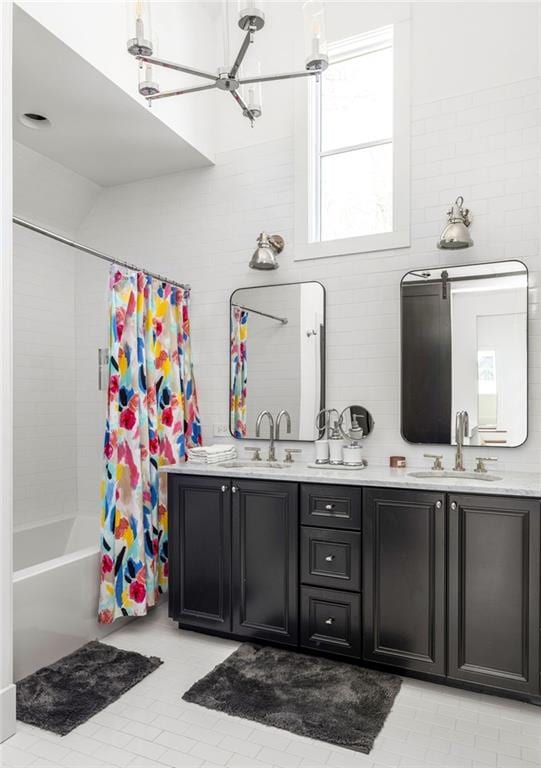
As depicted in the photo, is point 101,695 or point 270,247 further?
point 270,247

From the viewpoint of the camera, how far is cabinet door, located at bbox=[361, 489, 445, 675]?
8.14 ft

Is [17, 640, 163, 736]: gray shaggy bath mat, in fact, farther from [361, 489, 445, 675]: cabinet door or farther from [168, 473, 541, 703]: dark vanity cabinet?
[361, 489, 445, 675]: cabinet door

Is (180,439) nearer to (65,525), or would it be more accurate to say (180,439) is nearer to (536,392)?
(65,525)

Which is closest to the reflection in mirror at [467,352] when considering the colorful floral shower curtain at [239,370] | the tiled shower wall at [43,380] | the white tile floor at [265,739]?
the colorful floral shower curtain at [239,370]

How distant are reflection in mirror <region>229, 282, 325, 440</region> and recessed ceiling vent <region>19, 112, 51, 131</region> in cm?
153

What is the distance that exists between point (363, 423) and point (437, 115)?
1.84 meters

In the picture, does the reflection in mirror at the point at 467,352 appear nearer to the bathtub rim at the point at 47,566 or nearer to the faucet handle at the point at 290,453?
the faucet handle at the point at 290,453

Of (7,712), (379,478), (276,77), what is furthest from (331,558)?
(276,77)

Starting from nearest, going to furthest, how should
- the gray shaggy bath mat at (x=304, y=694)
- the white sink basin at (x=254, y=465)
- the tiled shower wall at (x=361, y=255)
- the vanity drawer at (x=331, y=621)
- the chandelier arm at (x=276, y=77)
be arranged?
1. the chandelier arm at (x=276, y=77)
2. the gray shaggy bath mat at (x=304, y=694)
3. the vanity drawer at (x=331, y=621)
4. the tiled shower wall at (x=361, y=255)
5. the white sink basin at (x=254, y=465)

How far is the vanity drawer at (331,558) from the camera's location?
2.66 meters

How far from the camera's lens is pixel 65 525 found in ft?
13.4

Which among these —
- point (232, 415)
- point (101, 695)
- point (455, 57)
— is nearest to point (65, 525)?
point (232, 415)

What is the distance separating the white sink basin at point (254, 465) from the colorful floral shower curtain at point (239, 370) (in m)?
0.30

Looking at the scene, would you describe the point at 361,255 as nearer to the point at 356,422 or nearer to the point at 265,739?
the point at 356,422
